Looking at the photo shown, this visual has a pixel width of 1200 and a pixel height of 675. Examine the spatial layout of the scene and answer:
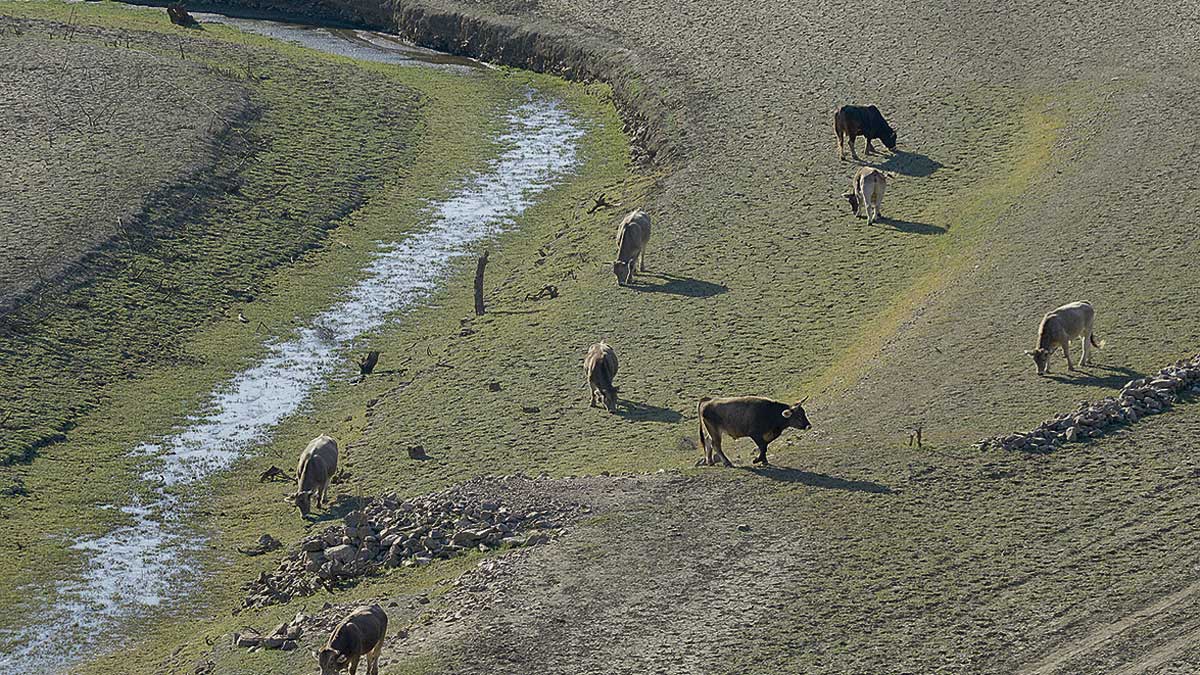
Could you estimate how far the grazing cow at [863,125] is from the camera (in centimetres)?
4391

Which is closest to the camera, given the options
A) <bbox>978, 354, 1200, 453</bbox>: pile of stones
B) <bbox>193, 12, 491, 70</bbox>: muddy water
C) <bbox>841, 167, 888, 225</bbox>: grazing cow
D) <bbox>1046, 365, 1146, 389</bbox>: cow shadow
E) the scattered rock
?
<bbox>978, 354, 1200, 453</bbox>: pile of stones

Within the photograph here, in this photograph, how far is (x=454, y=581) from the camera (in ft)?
78.4

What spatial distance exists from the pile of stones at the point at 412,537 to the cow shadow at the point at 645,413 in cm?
424

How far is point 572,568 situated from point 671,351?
10606 millimetres

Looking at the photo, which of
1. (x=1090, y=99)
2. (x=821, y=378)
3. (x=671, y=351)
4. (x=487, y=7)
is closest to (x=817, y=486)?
(x=821, y=378)

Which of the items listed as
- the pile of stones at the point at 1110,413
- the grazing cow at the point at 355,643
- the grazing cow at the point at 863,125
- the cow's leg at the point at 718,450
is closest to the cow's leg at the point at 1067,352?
the pile of stones at the point at 1110,413

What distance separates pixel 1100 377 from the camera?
2897 cm

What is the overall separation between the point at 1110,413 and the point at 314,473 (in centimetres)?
1217

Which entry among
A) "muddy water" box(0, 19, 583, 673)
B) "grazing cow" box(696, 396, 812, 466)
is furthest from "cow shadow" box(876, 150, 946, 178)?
"grazing cow" box(696, 396, 812, 466)

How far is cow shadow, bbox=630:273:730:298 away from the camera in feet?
120

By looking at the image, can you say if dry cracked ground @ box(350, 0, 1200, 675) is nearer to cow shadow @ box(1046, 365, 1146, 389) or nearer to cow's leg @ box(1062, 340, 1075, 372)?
cow shadow @ box(1046, 365, 1146, 389)

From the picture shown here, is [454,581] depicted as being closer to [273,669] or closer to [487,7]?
[273,669]

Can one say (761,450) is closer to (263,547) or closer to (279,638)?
(279,638)

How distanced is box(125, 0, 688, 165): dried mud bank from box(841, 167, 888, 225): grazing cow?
7371 mm
